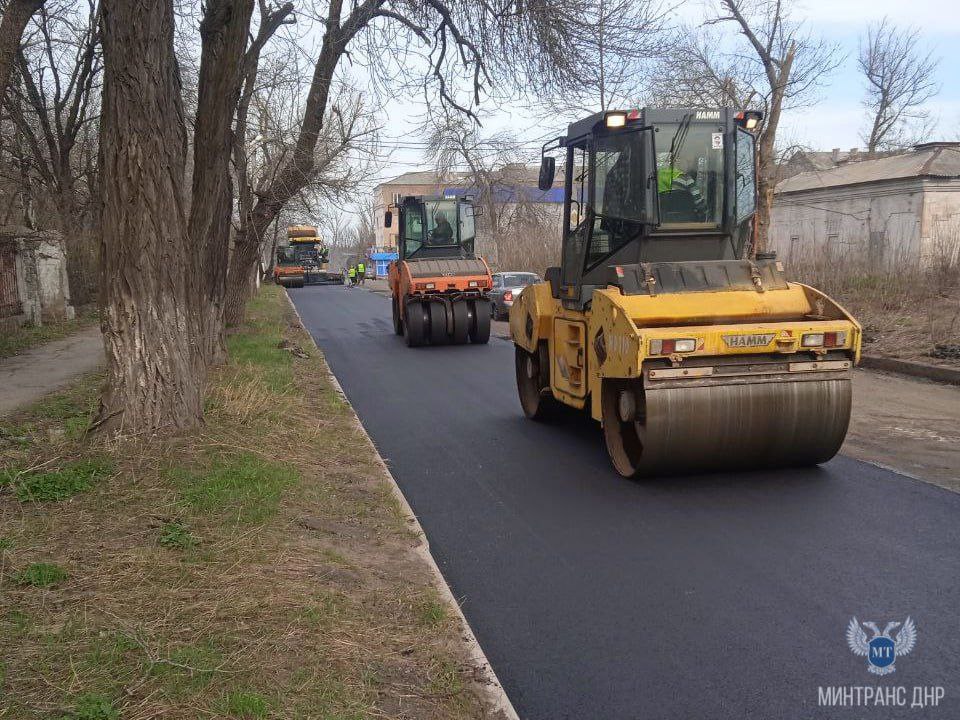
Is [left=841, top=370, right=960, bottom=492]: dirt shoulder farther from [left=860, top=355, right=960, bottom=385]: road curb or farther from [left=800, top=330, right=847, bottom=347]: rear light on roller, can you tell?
[left=800, top=330, right=847, bottom=347]: rear light on roller

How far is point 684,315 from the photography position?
7.16 meters

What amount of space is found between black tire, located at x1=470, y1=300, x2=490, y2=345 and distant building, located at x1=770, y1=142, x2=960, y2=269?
37.8 ft

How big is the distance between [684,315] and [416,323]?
12.2 meters

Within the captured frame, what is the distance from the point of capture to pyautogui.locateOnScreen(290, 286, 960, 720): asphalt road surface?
3996mm

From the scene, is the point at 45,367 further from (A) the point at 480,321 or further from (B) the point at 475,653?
(B) the point at 475,653

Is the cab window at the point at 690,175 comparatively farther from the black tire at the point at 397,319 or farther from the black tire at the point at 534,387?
the black tire at the point at 397,319

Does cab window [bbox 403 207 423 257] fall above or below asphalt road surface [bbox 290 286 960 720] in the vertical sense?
above

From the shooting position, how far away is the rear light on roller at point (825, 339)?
692 cm

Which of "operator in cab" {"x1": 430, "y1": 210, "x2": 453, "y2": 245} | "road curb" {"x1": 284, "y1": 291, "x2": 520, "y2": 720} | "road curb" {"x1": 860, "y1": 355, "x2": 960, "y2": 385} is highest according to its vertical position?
"operator in cab" {"x1": 430, "y1": 210, "x2": 453, "y2": 245}

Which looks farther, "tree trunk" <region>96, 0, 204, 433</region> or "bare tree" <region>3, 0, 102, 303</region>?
"bare tree" <region>3, 0, 102, 303</region>

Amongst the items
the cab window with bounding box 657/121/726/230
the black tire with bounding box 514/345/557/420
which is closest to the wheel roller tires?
the cab window with bounding box 657/121/726/230

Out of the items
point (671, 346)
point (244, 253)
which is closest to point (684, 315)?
point (671, 346)

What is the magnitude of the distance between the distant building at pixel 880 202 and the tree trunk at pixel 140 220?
73.4 ft

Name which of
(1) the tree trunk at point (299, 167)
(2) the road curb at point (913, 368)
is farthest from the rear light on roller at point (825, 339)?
(1) the tree trunk at point (299, 167)
